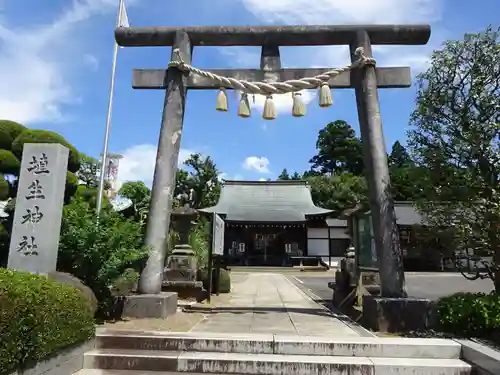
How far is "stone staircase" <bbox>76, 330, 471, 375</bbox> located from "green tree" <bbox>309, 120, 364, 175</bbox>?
5401 cm

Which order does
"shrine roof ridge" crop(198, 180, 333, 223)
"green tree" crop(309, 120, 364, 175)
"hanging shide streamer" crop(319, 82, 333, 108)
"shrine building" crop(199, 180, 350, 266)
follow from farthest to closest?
1. "green tree" crop(309, 120, 364, 175)
2. "shrine roof ridge" crop(198, 180, 333, 223)
3. "shrine building" crop(199, 180, 350, 266)
4. "hanging shide streamer" crop(319, 82, 333, 108)

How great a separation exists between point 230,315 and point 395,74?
5813 millimetres

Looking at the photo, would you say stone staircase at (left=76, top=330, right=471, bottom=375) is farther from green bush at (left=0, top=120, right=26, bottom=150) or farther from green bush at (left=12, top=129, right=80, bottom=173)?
green bush at (left=0, top=120, right=26, bottom=150)

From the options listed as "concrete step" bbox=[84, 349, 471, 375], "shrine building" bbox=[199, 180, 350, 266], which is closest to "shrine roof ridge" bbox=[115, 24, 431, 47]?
"concrete step" bbox=[84, 349, 471, 375]

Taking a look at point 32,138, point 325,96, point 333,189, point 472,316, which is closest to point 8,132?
point 32,138

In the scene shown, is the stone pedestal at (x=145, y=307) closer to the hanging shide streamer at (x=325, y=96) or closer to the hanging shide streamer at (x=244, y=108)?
the hanging shide streamer at (x=244, y=108)

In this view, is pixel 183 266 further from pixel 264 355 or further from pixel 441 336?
pixel 441 336

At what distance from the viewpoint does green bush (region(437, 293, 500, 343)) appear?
519 cm

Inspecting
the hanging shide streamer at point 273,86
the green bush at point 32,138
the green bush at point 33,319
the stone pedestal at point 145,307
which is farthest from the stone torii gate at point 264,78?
the green bush at point 32,138

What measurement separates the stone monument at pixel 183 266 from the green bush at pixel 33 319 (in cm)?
581

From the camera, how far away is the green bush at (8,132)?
13.5 meters

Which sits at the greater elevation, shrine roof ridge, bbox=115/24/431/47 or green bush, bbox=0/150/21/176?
shrine roof ridge, bbox=115/24/431/47

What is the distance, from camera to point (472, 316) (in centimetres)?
543

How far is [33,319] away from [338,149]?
58.6 meters
